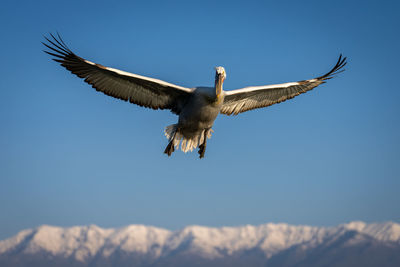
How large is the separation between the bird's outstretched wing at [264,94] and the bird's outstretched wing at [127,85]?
1767 millimetres

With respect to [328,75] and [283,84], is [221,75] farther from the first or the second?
[328,75]

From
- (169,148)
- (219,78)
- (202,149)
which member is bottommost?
(169,148)

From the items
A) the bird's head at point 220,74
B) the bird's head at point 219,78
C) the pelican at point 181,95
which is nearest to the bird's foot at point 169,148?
the pelican at point 181,95

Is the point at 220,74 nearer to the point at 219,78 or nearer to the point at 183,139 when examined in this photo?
the point at 219,78

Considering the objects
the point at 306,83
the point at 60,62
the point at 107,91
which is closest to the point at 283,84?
the point at 306,83

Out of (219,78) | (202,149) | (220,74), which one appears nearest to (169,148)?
(202,149)

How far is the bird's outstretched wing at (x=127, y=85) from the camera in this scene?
593 inches

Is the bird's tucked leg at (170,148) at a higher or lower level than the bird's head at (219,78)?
lower

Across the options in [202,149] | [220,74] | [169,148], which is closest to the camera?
[220,74]

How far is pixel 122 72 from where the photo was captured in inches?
592

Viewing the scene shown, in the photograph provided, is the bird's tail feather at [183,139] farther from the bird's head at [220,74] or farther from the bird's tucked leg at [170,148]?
the bird's head at [220,74]

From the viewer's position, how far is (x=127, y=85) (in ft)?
51.8

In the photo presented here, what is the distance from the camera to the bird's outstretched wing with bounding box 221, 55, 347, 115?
1689 cm

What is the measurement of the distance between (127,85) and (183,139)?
2.62 metres
